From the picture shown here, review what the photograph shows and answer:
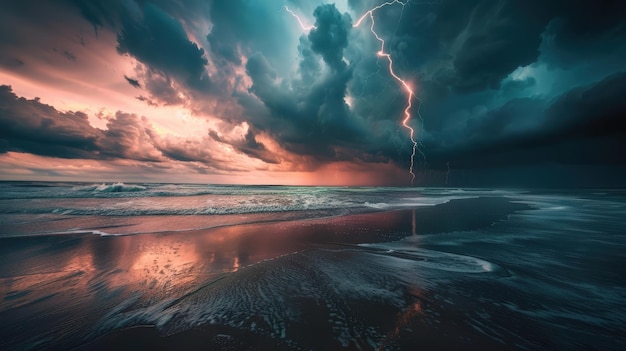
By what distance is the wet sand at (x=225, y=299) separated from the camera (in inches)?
120

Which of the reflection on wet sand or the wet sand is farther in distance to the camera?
the reflection on wet sand

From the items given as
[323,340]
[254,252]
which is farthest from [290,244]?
[323,340]

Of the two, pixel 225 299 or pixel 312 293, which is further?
pixel 312 293

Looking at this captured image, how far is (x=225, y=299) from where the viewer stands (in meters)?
4.18

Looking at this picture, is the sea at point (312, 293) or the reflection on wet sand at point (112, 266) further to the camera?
the reflection on wet sand at point (112, 266)

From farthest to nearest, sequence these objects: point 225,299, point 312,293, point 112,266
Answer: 1. point 112,266
2. point 312,293
3. point 225,299

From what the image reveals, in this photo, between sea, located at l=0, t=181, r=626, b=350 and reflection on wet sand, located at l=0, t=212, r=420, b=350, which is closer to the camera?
sea, located at l=0, t=181, r=626, b=350

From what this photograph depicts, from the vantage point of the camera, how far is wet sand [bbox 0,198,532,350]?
3.06 metres

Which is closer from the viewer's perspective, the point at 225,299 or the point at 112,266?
the point at 225,299

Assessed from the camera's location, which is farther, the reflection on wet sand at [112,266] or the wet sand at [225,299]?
the reflection on wet sand at [112,266]

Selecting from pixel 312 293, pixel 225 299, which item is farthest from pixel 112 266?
pixel 312 293

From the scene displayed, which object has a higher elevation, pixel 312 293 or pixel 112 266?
pixel 312 293

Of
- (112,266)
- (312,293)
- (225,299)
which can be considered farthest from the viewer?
(112,266)

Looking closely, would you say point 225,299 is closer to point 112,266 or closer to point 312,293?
point 312,293
